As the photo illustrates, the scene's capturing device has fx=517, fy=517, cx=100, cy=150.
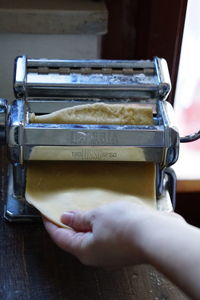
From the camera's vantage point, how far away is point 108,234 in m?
0.57

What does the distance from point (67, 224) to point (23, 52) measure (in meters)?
0.51

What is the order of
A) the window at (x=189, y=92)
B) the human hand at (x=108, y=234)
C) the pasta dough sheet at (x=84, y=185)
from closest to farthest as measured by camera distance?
the human hand at (x=108, y=234) < the pasta dough sheet at (x=84, y=185) < the window at (x=189, y=92)

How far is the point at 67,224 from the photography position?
0.63m

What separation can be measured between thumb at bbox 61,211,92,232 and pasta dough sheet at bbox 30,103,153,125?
0.46ft

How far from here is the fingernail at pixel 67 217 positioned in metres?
0.63

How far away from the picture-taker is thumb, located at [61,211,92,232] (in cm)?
61

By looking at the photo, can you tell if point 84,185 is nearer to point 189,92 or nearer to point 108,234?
point 108,234

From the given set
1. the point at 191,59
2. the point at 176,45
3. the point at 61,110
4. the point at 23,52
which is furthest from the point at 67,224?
the point at 191,59

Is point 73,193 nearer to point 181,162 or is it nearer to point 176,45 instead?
point 176,45

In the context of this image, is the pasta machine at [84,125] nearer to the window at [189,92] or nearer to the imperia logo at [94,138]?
the imperia logo at [94,138]

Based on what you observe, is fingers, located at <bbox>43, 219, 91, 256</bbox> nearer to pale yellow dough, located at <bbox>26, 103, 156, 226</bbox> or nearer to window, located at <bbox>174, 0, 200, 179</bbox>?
pale yellow dough, located at <bbox>26, 103, 156, 226</bbox>

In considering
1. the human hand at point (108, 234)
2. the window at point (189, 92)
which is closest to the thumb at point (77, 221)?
the human hand at point (108, 234)

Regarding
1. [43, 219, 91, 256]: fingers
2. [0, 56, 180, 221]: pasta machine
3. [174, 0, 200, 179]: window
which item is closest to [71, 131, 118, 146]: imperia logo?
[0, 56, 180, 221]: pasta machine

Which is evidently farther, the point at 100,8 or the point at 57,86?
the point at 100,8
